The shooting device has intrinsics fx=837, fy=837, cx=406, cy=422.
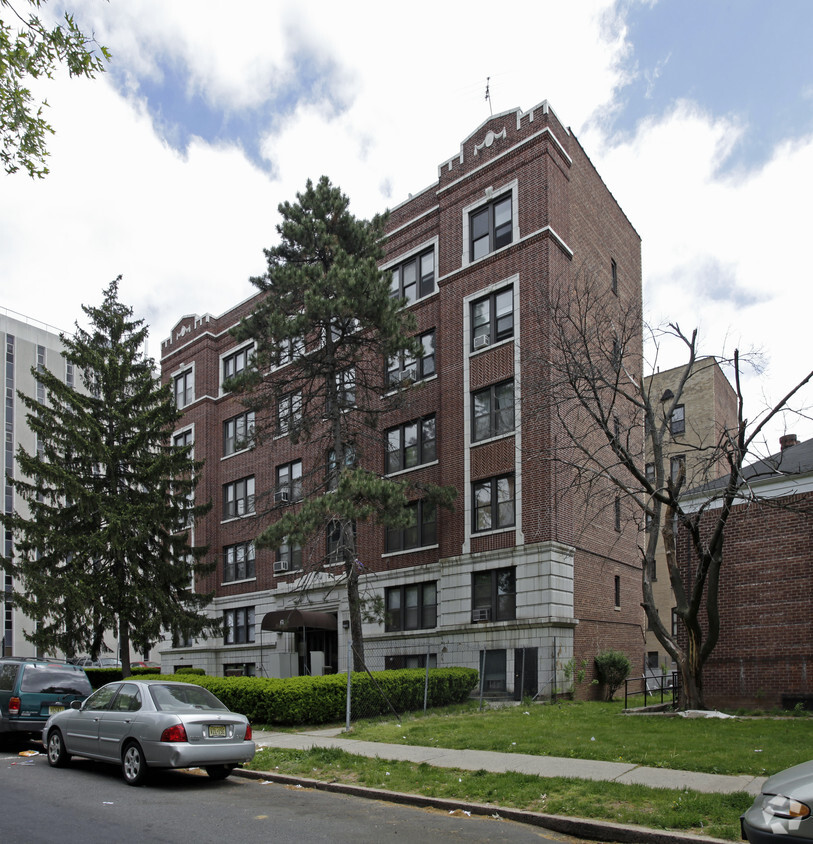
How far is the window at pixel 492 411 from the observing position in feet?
82.8

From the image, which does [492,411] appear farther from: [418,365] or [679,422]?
[679,422]

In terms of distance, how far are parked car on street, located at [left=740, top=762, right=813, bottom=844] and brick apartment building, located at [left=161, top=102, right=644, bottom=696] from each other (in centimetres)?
1501

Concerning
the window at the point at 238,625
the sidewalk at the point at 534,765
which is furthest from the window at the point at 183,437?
the sidewalk at the point at 534,765

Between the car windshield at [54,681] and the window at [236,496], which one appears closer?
the car windshield at [54,681]

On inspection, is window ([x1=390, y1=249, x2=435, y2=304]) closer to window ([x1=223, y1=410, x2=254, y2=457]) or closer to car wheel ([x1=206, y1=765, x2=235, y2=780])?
window ([x1=223, y1=410, x2=254, y2=457])

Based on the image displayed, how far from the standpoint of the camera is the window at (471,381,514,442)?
2523 centimetres

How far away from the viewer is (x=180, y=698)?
476 inches

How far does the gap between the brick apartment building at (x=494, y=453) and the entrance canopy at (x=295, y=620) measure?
0.07m

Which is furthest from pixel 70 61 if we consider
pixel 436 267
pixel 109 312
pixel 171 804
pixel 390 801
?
pixel 109 312

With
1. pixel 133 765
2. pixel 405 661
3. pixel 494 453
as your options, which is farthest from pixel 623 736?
pixel 405 661

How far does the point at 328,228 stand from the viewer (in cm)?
2598

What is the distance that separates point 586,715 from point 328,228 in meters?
16.0

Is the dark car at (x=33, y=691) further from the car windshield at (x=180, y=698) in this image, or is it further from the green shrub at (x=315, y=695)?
the green shrub at (x=315, y=695)

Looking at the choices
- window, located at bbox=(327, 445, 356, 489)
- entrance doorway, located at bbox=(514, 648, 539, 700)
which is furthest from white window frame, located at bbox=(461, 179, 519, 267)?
entrance doorway, located at bbox=(514, 648, 539, 700)
